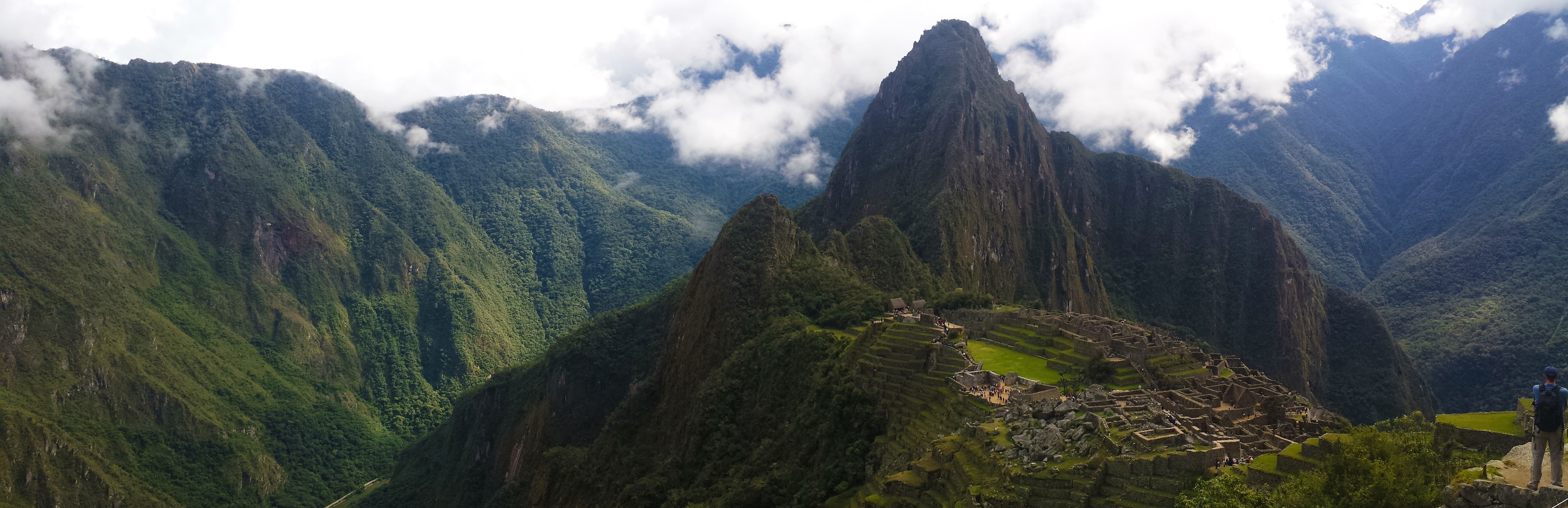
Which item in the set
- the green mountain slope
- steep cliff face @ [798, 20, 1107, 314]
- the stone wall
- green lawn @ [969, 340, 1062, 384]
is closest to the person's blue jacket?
the stone wall

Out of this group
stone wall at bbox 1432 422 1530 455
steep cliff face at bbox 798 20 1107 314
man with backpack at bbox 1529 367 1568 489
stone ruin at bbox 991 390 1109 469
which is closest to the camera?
man with backpack at bbox 1529 367 1568 489

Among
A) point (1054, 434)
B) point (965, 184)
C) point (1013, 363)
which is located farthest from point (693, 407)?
point (965, 184)

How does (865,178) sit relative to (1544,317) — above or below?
above

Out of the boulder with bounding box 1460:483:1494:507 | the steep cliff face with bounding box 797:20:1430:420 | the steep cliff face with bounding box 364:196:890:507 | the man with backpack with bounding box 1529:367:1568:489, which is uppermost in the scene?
the steep cliff face with bounding box 797:20:1430:420

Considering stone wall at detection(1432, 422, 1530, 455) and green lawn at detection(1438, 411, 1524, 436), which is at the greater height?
green lawn at detection(1438, 411, 1524, 436)

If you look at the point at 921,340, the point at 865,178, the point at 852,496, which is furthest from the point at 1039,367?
the point at 865,178

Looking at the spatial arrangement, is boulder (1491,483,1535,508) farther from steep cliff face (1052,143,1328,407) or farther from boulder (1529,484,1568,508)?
steep cliff face (1052,143,1328,407)

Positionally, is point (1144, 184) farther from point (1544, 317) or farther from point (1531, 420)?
point (1531, 420)

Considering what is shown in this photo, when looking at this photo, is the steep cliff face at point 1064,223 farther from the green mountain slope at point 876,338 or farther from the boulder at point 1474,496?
the boulder at point 1474,496
